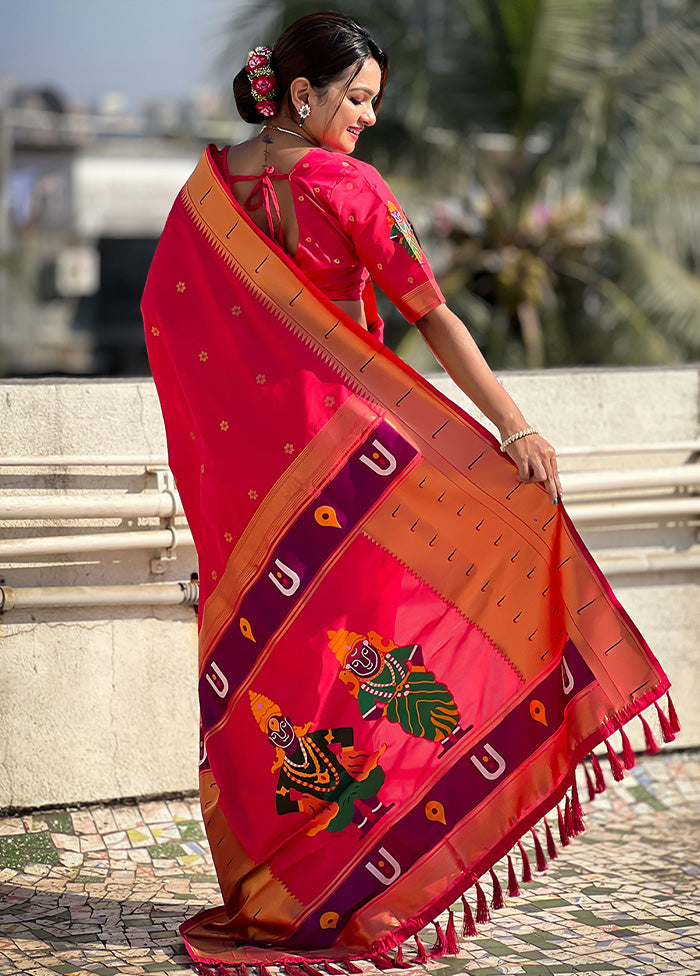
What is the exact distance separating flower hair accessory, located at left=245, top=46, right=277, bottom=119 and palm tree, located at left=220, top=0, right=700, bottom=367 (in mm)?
9218

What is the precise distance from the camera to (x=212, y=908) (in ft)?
8.67

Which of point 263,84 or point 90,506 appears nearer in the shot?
point 263,84

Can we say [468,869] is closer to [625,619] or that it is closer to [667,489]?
[625,619]

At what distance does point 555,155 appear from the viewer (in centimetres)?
1280

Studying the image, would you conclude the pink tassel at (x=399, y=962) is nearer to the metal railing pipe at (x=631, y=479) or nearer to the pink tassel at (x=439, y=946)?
the pink tassel at (x=439, y=946)

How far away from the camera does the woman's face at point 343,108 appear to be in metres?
2.41

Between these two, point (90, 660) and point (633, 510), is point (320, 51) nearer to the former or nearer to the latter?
point (90, 660)

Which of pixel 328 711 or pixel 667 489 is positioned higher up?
pixel 667 489

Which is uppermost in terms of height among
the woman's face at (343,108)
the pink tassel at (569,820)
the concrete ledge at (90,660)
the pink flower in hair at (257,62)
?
the pink flower in hair at (257,62)

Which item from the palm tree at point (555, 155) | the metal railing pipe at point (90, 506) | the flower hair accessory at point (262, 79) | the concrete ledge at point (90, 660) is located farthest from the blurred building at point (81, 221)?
the flower hair accessory at point (262, 79)

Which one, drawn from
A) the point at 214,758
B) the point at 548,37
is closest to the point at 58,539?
the point at 214,758

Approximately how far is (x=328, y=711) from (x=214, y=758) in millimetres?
283

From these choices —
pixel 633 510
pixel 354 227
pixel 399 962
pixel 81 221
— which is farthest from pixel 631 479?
pixel 81 221

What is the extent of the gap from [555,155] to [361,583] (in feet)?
36.6
